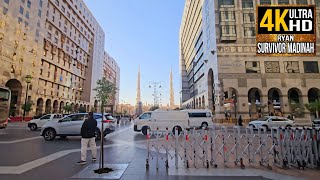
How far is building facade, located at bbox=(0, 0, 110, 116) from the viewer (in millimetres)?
40938

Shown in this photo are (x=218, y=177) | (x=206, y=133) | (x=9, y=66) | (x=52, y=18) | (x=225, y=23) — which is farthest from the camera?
(x=52, y=18)

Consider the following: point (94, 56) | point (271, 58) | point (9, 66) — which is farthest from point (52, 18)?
point (271, 58)

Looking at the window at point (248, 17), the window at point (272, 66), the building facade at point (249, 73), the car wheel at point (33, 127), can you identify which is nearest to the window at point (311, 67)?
the building facade at point (249, 73)

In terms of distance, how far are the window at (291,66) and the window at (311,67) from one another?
5.91ft

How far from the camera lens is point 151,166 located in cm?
698

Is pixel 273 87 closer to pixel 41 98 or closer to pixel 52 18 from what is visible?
pixel 41 98

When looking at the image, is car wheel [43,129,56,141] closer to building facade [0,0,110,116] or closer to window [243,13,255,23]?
building facade [0,0,110,116]

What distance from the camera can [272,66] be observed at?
42.0 metres

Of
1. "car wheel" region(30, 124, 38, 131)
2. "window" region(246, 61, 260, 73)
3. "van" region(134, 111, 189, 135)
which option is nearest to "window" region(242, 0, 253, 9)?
"window" region(246, 61, 260, 73)

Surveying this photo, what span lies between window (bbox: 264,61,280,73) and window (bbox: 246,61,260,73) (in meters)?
1.87

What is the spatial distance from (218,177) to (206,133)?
6.52 ft

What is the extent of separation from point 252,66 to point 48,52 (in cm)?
5257

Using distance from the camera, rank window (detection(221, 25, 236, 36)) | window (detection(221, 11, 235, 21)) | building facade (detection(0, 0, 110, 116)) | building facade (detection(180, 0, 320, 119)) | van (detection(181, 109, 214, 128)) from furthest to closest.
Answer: window (detection(221, 11, 235, 21))
window (detection(221, 25, 236, 36))
building facade (detection(0, 0, 110, 116))
building facade (detection(180, 0, 320, 119))
van (detection(181, 109, 214, 128))

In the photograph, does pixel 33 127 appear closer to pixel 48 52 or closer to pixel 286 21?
pixel 286 21
